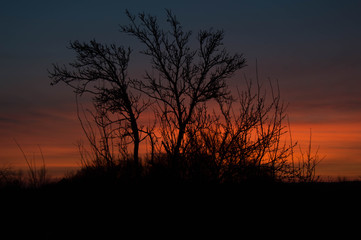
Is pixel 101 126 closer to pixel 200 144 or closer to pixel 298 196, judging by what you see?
pixel 200 144

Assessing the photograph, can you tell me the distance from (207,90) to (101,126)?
5.88 metres

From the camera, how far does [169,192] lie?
7.30 metres

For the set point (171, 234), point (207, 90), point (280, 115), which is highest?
point (207, 90)

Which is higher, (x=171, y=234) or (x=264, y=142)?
(x=264, y=142)

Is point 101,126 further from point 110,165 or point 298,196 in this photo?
point 298,196

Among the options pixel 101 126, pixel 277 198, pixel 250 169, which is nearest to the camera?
pixel 277 198

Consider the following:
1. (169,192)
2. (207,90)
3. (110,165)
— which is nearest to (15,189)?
(110,165)

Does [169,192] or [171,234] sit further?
[169,192]

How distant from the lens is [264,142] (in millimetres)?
9203

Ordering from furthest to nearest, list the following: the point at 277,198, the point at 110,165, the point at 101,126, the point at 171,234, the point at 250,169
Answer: the point at 101,126, the point at 110,165, the point at 250,169, the point at 277,198, the point at 171,234

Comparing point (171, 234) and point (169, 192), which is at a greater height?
point (169, 192)

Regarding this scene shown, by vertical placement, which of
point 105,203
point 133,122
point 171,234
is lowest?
point 171,234

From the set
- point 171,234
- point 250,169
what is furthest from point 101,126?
point 171,234

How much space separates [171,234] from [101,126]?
6361 millimetres
